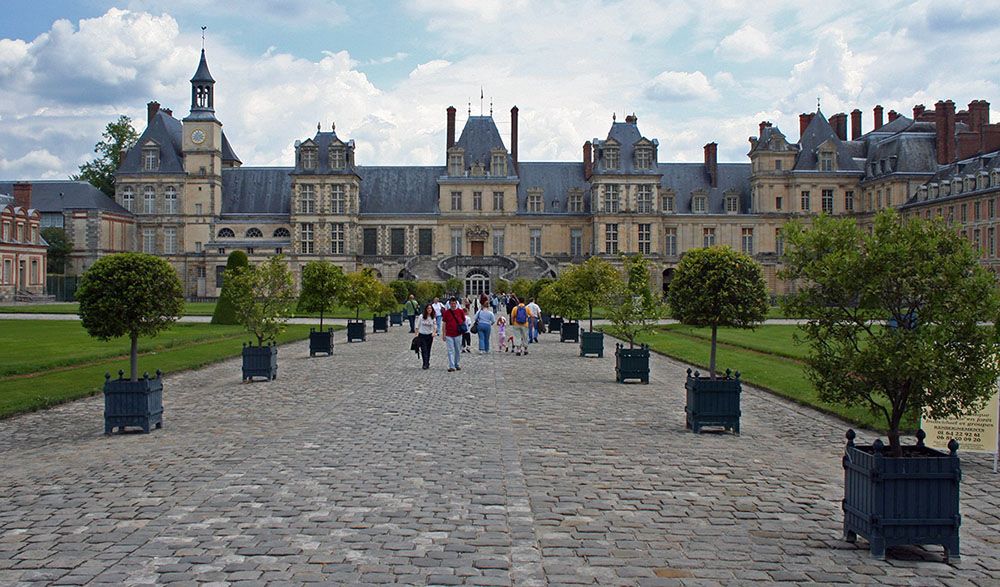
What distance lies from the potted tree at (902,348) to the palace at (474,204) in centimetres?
6143

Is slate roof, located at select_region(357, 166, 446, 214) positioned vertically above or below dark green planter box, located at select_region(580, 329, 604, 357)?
above

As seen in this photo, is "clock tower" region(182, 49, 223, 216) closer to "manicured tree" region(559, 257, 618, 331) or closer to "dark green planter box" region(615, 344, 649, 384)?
"manicured tree" region(559, 257, 618, 331)

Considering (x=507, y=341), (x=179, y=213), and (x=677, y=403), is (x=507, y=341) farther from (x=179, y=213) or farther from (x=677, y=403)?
(x=179, y=213)

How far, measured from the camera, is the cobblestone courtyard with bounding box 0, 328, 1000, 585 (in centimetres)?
650

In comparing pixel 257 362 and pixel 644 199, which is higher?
pixel 644 199

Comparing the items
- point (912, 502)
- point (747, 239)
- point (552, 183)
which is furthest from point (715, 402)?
point (552, 183)

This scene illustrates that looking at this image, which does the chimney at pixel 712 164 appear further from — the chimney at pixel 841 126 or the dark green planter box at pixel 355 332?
the dark green planter box at pixel 355 332

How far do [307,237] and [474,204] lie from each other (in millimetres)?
13308

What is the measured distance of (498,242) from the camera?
242 ft

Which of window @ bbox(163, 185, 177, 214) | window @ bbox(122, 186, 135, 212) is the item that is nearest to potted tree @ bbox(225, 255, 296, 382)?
window @ bbox(163, 185, 177, 214)

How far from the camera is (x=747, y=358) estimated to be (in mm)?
23906

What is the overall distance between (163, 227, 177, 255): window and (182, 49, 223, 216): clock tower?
1928mm

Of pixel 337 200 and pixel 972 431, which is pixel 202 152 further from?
pixel 972 431

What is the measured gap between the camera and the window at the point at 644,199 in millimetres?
71562
